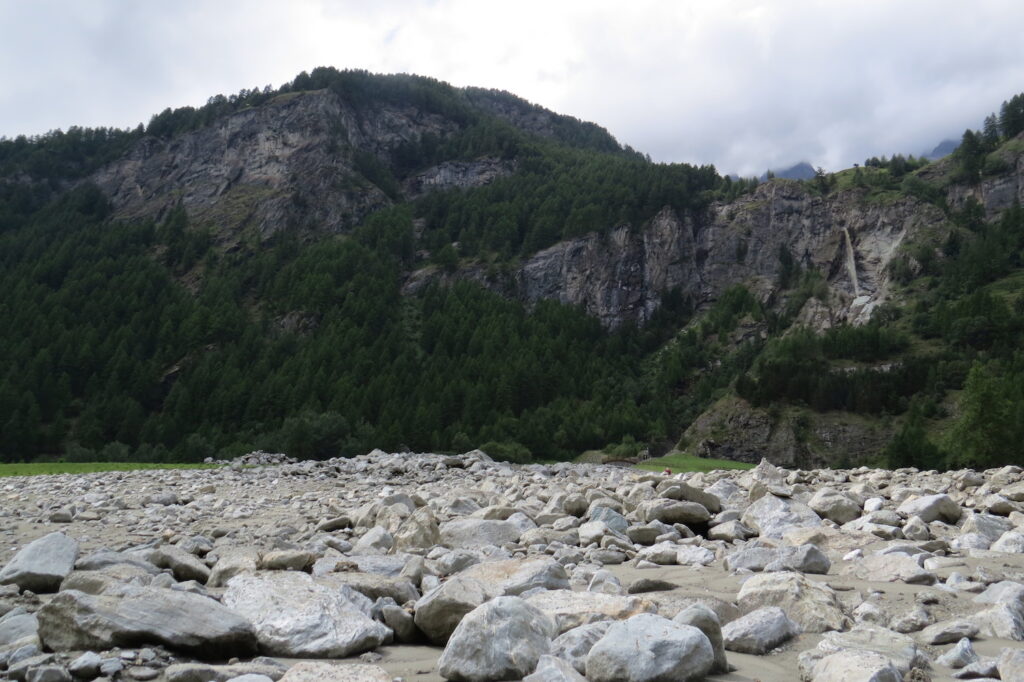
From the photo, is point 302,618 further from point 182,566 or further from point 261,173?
point 261,173

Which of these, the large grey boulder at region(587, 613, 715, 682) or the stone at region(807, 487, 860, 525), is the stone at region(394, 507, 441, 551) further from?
the stone at region(807, 487, 860, 525)

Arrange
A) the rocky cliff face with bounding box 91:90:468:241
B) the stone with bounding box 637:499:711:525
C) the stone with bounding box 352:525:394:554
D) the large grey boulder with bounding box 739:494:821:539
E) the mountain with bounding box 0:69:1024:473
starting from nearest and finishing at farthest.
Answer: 1. the stone with bounding box 352:525:394:554
2. the large grey boulder with bounding box 739:494:821:539
3. the stone with bounding box 637:499:711:525
4. the mountain with bounding box 0:69:1024:473
5. the rocky cliff face with bounding box 91:90:468:241

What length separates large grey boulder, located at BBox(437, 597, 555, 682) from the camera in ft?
11.6

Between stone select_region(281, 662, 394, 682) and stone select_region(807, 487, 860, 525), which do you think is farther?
stone select_region(807, 487, 860, 525)

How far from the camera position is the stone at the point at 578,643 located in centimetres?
360

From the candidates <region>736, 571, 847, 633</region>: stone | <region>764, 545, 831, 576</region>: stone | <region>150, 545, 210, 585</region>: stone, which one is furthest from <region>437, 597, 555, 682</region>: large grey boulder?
<region>150, 545, 210, 585</region>: stone

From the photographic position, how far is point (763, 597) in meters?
4.94

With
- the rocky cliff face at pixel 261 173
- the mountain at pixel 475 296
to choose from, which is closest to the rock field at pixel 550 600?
the mountain at pixel 475 296

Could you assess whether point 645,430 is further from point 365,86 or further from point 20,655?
point 365,86

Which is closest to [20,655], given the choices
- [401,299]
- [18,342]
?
[18,342]

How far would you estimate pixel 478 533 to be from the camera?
28.6ft

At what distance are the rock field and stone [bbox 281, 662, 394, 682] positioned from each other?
0.02 metres

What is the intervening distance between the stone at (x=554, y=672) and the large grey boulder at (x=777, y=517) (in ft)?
19.5

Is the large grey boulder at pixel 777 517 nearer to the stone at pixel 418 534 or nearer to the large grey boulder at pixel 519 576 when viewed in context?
the large grey boulder at pixel 519 576
